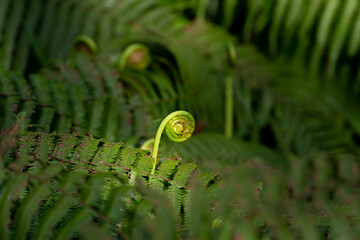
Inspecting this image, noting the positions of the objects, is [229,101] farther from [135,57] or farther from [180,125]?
[180,125]

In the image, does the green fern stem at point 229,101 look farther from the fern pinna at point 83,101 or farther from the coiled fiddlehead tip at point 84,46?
the coiled fiddlehead tip at point 84,46

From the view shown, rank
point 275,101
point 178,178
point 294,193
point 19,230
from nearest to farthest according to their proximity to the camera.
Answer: point 19,230, point 178,178, point 294,193, point 275,101

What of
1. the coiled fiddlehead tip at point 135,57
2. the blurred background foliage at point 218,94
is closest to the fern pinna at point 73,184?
the blurred background foliage at point 218,94

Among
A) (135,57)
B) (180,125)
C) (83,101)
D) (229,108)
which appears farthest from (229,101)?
(180,125)

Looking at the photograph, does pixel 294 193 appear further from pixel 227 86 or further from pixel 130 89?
pixel 227 86

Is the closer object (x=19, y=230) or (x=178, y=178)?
(x=19, y=230)

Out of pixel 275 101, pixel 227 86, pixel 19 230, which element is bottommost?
pixel 275 101

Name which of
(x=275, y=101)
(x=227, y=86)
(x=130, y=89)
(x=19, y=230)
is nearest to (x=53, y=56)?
(x=130, y=89)

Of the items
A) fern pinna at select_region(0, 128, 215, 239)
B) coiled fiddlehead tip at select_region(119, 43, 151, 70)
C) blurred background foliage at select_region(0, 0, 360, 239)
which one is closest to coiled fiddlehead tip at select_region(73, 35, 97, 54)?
blurred background foliage at select_region(0, 0, 360, 239)
